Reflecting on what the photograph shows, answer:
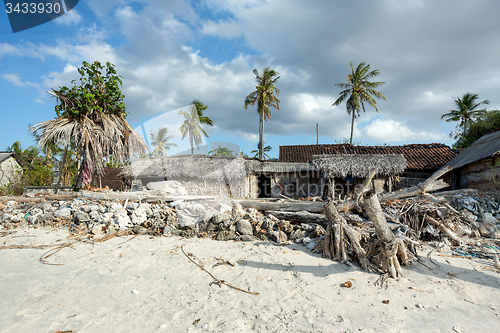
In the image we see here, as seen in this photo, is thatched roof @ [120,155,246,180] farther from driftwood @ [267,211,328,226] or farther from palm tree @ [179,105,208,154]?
palm tree @ [179,105,208,154]

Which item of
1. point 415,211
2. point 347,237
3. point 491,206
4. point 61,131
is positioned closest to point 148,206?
point 61,131

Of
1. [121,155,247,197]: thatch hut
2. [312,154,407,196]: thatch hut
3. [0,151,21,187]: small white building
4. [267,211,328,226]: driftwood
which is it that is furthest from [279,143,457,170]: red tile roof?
[0,151,21,187]: small white building

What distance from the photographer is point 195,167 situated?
14070mm

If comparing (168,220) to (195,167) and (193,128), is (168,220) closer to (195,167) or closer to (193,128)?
(195,167)

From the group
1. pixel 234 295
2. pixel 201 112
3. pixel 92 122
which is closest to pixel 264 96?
pixel 201 112

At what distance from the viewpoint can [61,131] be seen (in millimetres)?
8992

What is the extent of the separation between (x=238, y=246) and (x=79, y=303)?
125 inches

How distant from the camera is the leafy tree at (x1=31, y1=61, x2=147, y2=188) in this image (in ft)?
29.9

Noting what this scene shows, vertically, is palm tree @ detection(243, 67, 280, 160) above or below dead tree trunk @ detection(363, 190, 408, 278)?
above

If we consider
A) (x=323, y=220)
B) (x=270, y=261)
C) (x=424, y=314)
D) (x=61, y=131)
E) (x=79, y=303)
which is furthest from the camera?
(x=61, y=131)

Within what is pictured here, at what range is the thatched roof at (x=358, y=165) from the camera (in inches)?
505

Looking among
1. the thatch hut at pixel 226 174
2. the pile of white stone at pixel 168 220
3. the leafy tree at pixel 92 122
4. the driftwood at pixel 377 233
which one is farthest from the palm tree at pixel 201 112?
the driftwood at pixel 377 233

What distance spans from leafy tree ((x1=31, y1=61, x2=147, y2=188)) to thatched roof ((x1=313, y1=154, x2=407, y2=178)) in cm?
981

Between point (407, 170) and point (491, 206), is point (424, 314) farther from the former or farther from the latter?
point (407, 170)
